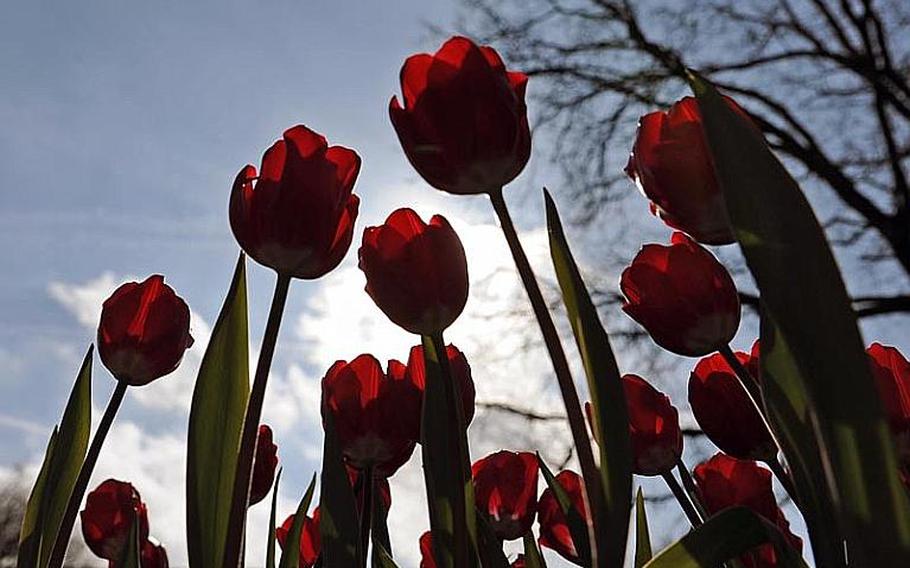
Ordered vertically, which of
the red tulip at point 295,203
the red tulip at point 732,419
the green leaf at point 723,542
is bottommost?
the green leaf at point 723,542

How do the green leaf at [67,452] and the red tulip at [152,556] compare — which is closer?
the green leaf at [67,452]

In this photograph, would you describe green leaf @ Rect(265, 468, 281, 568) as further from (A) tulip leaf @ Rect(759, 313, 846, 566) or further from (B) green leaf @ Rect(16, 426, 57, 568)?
(A) tulip leaf @ Rect(759, 313, 846, 566)

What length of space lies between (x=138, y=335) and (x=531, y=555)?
23 cm

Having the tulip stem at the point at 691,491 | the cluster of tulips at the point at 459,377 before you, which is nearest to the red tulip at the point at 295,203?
the cluster of tulips at the point at 459,377

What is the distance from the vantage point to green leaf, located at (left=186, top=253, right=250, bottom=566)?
36 cm

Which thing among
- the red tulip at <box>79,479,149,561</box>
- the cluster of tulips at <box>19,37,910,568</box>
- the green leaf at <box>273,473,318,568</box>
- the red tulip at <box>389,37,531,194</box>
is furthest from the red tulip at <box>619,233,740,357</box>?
the red tulip at <box>79,479,149,561</box>

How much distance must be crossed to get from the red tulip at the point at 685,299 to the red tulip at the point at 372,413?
0.12 metres

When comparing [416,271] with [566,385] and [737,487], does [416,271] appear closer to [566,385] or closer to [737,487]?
[566,385]

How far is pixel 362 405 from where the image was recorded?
48cm

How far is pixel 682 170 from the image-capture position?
13.8 inches

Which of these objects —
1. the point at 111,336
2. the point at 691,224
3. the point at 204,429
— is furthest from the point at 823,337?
the point at 111,336

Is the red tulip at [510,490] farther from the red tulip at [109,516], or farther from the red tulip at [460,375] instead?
the red tulip at [109,516]

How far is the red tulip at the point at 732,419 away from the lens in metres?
0.46

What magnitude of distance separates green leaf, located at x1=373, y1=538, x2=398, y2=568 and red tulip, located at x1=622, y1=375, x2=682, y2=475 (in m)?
0.14
